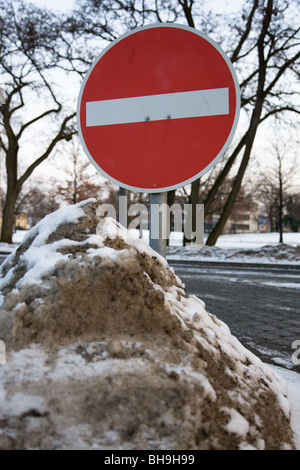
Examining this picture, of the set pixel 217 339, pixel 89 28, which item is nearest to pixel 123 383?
pixel 217 339

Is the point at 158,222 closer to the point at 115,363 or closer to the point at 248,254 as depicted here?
the point at 115,363

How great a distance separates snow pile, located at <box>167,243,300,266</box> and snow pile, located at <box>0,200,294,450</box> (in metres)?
11.8

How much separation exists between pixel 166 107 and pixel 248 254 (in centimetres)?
1312

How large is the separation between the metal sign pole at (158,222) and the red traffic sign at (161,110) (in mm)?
54

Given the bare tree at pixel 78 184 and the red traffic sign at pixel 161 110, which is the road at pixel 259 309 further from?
the bare tree at pixel 78 184

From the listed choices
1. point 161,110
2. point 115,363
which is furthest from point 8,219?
point 115,363

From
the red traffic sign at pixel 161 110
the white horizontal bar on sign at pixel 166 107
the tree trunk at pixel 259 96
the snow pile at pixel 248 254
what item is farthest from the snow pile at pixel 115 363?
the tree trunk at pixel 259 96

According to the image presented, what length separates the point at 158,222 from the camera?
1.93m

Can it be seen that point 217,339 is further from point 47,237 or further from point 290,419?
point 47,237

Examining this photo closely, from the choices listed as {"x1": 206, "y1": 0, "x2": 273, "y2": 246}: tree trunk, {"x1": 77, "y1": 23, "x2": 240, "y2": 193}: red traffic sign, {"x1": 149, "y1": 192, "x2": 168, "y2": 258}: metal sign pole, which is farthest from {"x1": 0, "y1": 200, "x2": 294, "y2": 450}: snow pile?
{"x1": 206, "y1": 0, "x2": 273, "y2": 246}: tree trunk

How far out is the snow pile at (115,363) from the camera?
114cm

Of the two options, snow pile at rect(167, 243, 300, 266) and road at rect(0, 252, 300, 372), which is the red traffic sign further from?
snow pile at rect(167, 243, 300, 266)

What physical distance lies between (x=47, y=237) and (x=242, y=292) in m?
5.59

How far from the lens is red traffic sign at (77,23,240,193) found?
200 cm
